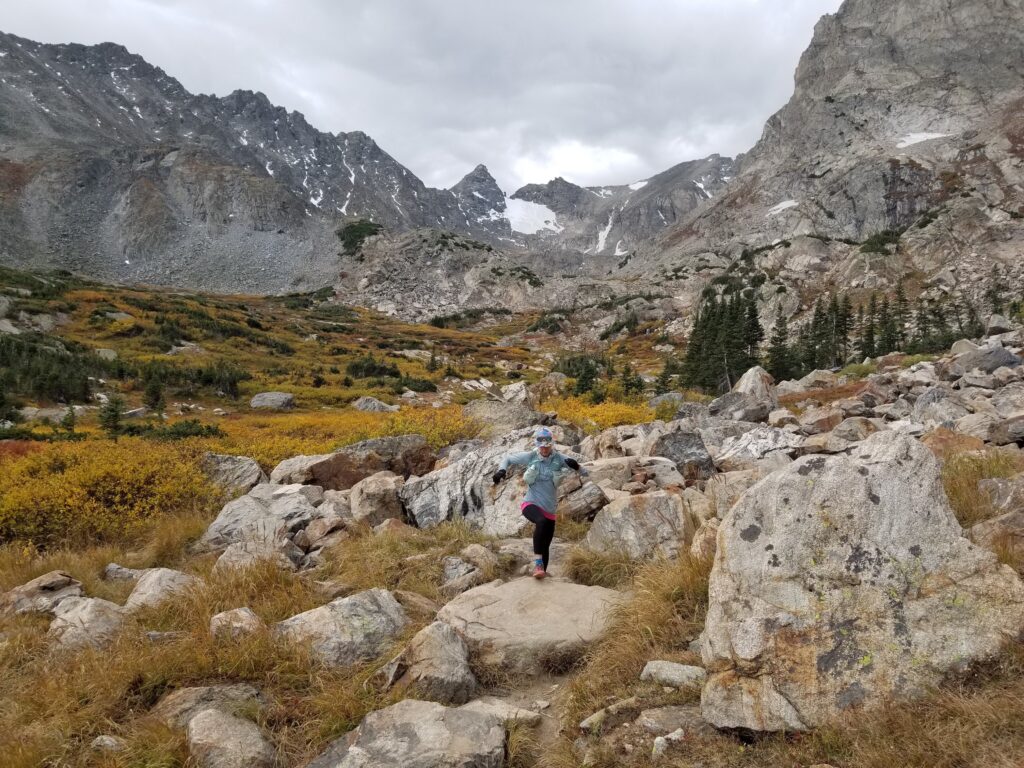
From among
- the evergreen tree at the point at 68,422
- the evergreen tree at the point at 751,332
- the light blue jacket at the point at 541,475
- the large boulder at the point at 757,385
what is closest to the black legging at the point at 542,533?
the light blue jacket at the point at 541,475

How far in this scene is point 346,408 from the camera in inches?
1253

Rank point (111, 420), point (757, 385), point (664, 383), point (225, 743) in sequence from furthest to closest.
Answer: point (664, 383), point (757, 385), point (111, 420), point (225, 743)

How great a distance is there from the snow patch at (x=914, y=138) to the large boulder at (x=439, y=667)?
167293 mm

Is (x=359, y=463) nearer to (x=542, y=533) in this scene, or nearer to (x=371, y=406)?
(x=542, y=533)

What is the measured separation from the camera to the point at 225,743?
3826mm

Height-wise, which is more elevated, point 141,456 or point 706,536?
point 706,536

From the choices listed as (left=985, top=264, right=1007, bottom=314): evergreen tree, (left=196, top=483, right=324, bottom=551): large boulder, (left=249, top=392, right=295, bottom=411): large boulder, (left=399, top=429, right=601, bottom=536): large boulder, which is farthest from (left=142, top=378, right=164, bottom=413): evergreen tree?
(left=985, top=264, right=1007, bottom=314): evergreen tree

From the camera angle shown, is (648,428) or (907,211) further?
(907,211)

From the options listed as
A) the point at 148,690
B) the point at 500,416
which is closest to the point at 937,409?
the point at 500,416

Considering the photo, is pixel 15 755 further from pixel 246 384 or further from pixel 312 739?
pixel 246 384

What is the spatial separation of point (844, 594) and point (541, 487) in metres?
4.20

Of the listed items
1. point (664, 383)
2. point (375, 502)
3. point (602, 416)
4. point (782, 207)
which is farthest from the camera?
point (782, 207)

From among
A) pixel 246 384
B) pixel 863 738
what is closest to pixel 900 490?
pixel 863 738

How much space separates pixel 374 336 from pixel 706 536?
248ft
